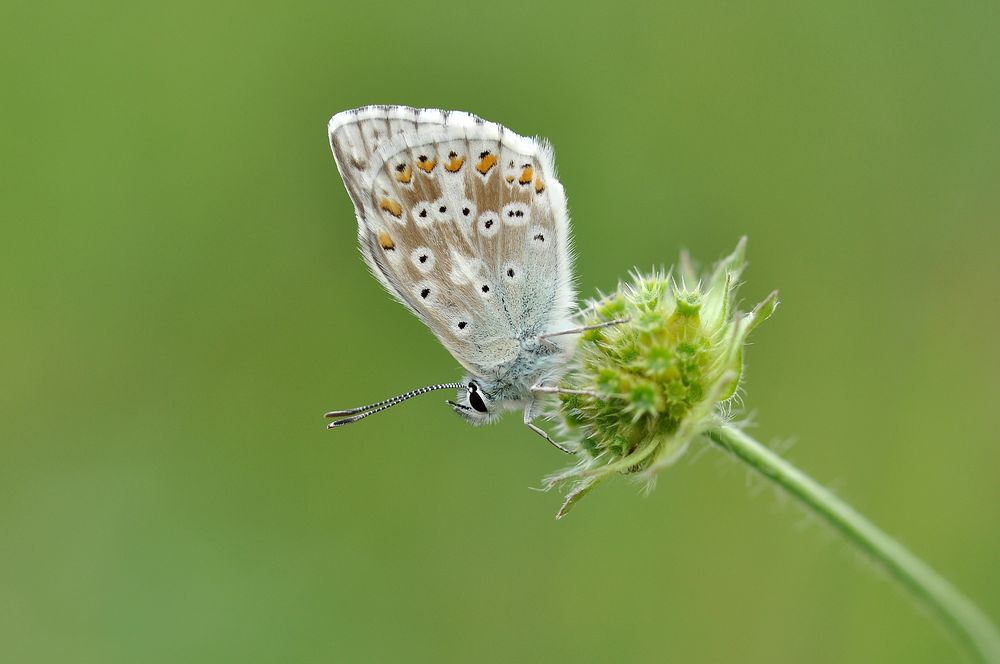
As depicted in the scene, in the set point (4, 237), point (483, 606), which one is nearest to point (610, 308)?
point (483, 606)

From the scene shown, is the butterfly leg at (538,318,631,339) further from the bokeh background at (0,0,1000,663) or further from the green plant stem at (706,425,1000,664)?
the bokeh background at (0,0,1000,663)

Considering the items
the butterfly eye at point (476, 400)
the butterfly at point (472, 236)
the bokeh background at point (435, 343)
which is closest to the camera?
the butterfly at point (472, 236)

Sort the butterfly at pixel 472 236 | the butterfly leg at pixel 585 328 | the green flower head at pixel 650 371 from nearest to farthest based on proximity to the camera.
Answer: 1. the green flower head at pixel 650 371
2. the butterfly leg at pixel 585 328
3. the butterfly at pixel 472 236

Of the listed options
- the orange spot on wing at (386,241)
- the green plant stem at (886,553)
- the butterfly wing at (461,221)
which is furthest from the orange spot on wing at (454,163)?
the green plant stem at (886,553)

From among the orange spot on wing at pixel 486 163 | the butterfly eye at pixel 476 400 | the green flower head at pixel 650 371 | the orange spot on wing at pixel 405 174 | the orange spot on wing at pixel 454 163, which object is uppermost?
the orange spot on wing at pixel 486 163

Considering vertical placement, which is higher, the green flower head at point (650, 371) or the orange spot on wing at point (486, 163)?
the orange spot on wing at point (486, 163)

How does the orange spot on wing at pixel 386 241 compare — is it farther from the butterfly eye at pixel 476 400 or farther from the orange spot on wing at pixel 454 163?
the butterfly eye at pixel 476 400

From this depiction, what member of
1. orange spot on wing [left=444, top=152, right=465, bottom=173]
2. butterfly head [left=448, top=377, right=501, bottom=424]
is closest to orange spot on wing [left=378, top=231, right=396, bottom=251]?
orange spot on wing [left=444, top=152, right=465, bottom=173]
